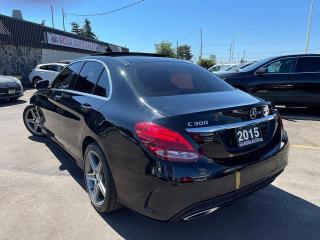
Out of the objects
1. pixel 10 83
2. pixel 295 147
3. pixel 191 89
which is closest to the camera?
pixel 191 89

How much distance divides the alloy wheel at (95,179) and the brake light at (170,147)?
94 cm

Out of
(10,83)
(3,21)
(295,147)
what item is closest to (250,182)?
(295,147)

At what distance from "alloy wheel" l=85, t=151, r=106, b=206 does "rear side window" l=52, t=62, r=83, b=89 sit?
4.27ft

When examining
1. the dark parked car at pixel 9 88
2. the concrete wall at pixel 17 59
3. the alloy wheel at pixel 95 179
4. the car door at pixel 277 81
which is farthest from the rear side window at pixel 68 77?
the concrete wall at pixel 17 59

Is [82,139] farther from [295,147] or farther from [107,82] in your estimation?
[295,147]

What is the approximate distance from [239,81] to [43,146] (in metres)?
5.79

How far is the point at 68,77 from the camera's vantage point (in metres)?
4.65

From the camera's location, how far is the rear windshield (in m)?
3.20

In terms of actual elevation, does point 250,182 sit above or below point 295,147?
above

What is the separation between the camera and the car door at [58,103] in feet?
14.4

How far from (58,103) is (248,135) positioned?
281 centimetres

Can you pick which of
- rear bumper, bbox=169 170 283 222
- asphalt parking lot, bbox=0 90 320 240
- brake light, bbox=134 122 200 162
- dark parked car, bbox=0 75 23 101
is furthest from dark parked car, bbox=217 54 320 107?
dark parked car, bbox=0 75 23 101

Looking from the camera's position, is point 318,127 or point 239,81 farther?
point 239,81

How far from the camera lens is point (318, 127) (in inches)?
299
